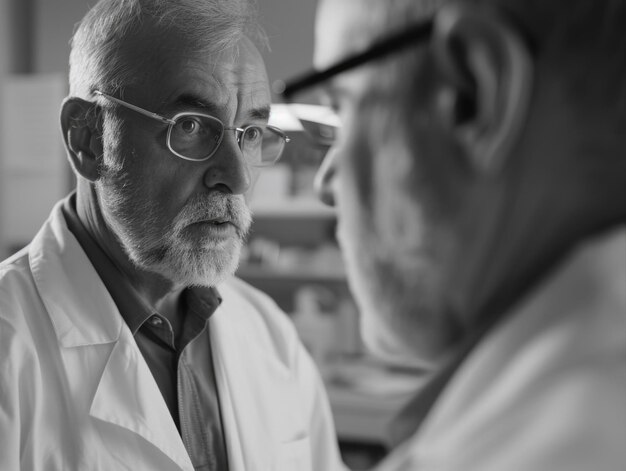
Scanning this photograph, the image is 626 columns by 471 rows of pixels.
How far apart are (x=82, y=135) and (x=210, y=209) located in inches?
10.2

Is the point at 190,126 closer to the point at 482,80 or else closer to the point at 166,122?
the point at 166,122

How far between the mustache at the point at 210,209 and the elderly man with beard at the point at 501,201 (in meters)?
0.61

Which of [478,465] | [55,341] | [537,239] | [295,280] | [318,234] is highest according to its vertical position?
[537,239]

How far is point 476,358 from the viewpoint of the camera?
14.5 inches

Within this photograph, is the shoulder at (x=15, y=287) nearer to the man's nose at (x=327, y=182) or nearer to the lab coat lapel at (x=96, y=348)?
the lab coat lapel at (x=96, y=348)

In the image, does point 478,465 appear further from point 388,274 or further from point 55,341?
point 55,341

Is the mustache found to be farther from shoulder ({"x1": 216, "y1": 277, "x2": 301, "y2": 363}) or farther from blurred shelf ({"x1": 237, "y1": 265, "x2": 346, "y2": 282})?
blurred shelf ({"x1": 237, "y1": 265, "x2": 346, "y2": 282})

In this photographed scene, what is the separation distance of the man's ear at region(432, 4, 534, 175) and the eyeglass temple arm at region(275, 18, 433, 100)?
1 cm

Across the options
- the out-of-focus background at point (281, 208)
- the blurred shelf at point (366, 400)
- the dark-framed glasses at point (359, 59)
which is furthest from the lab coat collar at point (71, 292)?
the blurred shelf at point (366, 400)

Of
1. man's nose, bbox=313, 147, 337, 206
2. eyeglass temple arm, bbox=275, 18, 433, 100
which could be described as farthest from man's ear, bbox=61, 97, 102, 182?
eyeglass temple arm, bbox=275, 18, 433, 100

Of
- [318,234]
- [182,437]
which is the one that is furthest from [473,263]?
[318,234]

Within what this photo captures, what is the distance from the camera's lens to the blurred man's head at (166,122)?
972 millimetres

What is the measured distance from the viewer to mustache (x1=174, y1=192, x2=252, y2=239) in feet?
3.27

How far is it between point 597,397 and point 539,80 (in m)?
0.17
